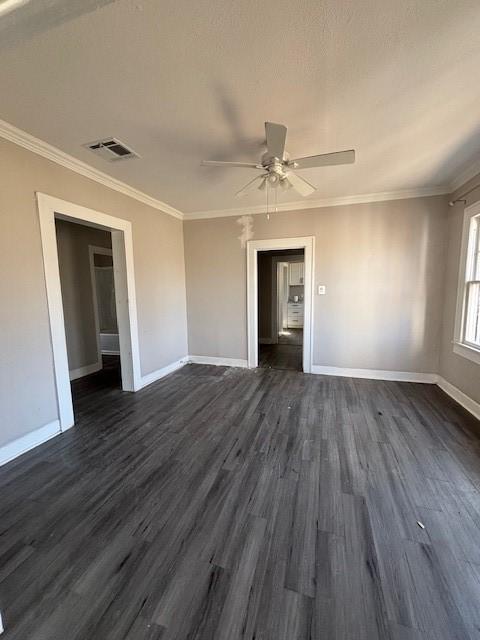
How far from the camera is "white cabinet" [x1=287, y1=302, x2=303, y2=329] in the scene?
28.2 ft

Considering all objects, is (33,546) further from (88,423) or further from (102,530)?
(88,423)

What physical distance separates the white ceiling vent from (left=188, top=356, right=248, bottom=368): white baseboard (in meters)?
3.21

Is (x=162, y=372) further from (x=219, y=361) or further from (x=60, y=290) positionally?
(x=60, y=290)

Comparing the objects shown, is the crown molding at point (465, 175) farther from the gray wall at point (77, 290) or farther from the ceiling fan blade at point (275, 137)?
the gray wall at point (77, 290)

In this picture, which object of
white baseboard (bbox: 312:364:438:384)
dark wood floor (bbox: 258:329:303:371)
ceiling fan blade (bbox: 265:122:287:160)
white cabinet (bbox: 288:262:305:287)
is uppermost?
ceiling fan blade (bbox: 265:122:287:160)

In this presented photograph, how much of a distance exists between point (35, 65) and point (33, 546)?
264 cm

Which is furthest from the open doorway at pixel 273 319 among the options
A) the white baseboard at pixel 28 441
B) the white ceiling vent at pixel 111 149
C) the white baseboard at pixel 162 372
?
the white ceiling vent at pixel 111 149

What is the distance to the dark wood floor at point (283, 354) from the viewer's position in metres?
4.76

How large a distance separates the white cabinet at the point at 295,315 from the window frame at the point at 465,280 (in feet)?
17.5

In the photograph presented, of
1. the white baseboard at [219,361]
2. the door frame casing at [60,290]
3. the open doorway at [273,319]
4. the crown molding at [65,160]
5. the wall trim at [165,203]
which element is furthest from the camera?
the open doorway at [273,319]

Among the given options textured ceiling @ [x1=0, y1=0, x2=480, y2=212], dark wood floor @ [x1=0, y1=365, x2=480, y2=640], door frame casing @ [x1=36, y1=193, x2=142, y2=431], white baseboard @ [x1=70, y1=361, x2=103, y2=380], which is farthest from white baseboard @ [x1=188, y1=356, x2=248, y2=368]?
textured ceiling @ [x1=0, y1=0, x2=480, y2=212]

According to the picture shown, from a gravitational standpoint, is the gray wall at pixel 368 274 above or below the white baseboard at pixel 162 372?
above

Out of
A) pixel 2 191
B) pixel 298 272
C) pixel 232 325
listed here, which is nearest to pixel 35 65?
pixel 2 191

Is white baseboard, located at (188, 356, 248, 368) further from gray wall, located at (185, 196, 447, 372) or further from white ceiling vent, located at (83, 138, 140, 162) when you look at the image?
white ceiling vent, located at (83, 138, 140, 162)
